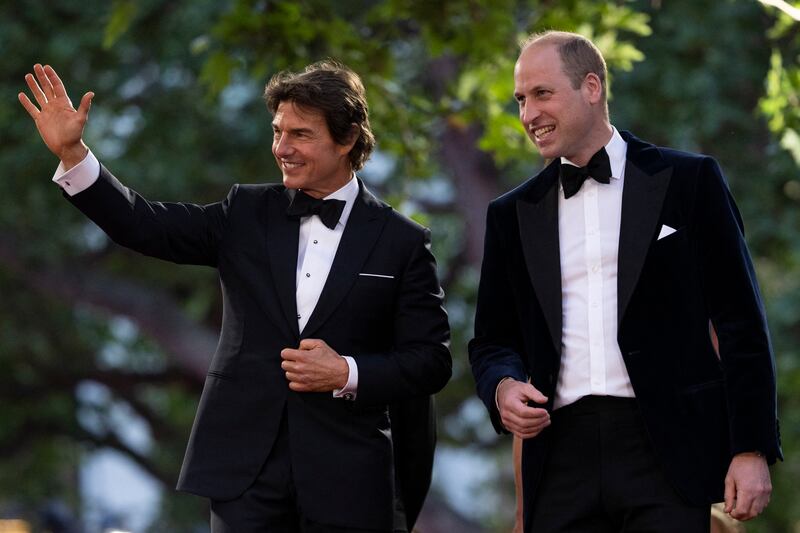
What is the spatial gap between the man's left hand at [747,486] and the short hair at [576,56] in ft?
3.71

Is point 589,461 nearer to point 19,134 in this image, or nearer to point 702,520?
point 702,520

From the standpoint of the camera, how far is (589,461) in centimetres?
423

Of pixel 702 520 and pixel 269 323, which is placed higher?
pixel 269 323

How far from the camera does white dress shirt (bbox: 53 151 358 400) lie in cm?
443

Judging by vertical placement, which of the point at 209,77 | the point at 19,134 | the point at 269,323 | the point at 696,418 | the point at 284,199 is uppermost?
the point at 19,134

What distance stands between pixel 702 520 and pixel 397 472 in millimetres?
1037

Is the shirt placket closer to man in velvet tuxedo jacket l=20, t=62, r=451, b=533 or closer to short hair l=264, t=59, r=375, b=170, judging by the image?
man in velvet tuxedo jacket l=20, t=62, r=451, b=533

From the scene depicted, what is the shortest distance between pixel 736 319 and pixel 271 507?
1401mm

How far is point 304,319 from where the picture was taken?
4598mm

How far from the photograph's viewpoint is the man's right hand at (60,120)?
4406 mm

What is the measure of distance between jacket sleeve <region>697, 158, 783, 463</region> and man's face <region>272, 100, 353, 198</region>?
1.13 metres

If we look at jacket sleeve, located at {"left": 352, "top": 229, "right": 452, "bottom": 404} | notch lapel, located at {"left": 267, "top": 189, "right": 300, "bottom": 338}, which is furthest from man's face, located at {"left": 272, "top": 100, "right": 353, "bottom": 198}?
jacket sleeve, located at {"left": 352, "top": 229, "right": 452, "bottom": 404}

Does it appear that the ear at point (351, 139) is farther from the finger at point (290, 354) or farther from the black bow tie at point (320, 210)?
the finger at point (290, 354)

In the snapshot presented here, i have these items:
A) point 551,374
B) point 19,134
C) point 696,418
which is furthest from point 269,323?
point 19,134
